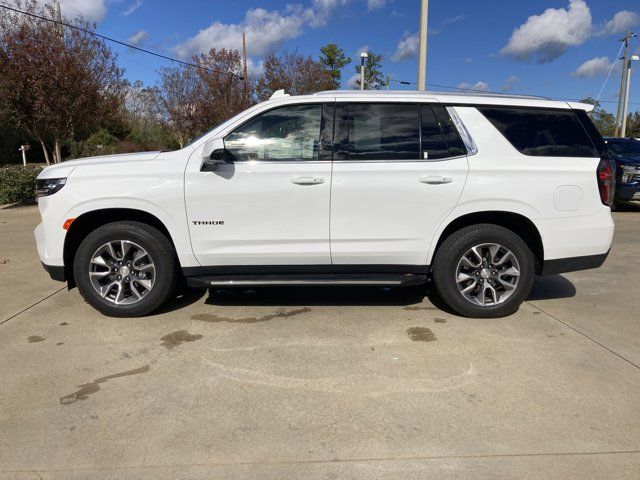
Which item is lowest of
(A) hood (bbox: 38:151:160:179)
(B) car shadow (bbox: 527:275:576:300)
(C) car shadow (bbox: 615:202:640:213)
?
(C) car shadow (bbox: 615:202:640:213)

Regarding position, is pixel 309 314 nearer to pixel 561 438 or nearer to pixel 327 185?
pixel 327 185

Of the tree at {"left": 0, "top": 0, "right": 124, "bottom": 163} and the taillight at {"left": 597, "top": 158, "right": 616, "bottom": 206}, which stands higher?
the tree at {"left": 0, "top": 0, "right": 124, "bottom": 163}

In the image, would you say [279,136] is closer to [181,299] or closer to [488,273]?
[181,299]

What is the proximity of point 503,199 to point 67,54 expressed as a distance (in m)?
13.1

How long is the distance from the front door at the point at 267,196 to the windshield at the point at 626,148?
11.2 metres

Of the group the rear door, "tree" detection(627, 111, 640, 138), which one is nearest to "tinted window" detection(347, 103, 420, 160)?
the rear door

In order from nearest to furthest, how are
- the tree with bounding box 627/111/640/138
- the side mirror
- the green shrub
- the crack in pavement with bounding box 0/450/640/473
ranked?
the crack in pavement with bounding box 0/450/640/473 < the side mirror < the green shrub < the tree with bounding box 627/111/640/138

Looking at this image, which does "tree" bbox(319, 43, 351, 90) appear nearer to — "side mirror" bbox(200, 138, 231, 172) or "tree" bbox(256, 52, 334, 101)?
"tree" bbox(256, 52, 334, 101)

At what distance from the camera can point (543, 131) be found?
4.44 m

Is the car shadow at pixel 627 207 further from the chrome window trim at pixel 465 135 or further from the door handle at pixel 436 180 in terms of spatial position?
the door handle at pixel 436 180

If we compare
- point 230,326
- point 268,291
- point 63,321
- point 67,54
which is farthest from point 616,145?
point 67,54

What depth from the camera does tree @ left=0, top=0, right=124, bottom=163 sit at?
41.8 feet

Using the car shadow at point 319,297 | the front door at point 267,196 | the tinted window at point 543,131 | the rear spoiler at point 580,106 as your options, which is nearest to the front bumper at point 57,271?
the front door at point 267,196

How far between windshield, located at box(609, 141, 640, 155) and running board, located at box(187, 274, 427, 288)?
10837mm
